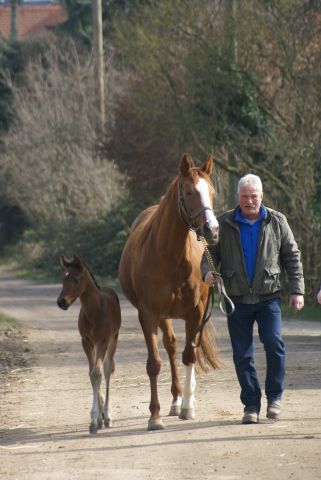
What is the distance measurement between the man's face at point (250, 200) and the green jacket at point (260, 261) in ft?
0.46

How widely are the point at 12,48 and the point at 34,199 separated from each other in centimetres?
1337

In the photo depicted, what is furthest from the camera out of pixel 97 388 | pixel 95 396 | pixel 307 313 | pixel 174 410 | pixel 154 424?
pixel 307 313

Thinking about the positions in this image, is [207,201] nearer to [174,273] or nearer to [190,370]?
[174,273]

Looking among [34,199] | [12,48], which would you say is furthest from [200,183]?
[12,48]

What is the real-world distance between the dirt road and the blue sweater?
4.30 feet

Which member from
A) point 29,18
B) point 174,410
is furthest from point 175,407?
point 29,18

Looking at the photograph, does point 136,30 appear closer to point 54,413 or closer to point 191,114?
point 191,114

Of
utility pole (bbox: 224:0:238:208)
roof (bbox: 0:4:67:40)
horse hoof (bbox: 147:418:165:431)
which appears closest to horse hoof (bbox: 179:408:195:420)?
horse hoof (bbox: 147:418:165:431)

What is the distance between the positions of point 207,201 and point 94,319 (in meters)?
1.68

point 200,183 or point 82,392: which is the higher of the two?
point 200,183

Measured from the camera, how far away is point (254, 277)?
10953 millimetres

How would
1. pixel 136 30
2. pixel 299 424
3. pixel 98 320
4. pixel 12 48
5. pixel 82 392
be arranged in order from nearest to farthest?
1. pixel 299 424
2. pixel 98 320
3. pixel 82 392
4. pixel 136 30
5. pixel 12 48

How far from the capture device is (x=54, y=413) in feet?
40.5

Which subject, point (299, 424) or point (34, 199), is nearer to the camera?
point (299, 424)
